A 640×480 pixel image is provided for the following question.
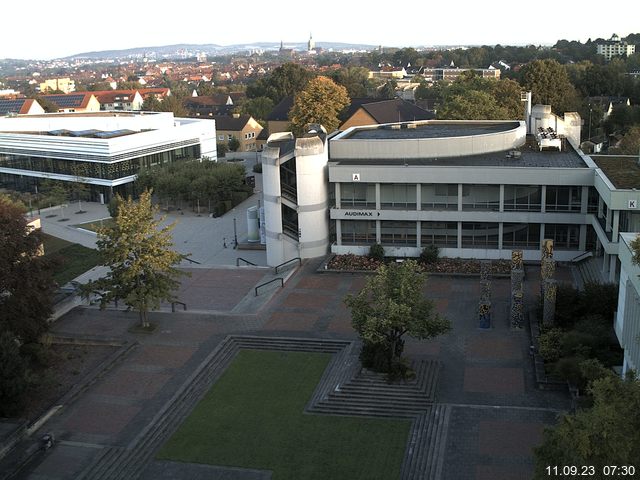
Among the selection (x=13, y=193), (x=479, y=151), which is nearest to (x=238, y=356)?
(x=479, y=151)

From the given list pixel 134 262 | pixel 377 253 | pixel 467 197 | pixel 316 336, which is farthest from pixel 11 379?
pixel 467 197

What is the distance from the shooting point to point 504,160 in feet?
137

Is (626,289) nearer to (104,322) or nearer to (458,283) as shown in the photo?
(458,283)

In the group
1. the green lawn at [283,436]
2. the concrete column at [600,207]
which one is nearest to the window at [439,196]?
the concrete column at [600,207]

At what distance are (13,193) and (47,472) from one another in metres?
52.1

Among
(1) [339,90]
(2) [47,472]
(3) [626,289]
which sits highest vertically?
(1) [339,90]

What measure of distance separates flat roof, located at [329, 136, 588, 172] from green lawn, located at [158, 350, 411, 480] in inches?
707

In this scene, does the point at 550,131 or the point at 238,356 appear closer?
the point at 238,356

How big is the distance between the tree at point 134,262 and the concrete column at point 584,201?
21625 mm

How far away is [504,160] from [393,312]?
2039 centimetres

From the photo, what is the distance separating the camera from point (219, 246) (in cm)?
4734

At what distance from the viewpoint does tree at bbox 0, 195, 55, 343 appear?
27328 mm

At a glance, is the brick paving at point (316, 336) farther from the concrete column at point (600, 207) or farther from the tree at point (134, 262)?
the concrete column at point (600, 207)

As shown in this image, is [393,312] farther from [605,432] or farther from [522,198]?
[522,198]
